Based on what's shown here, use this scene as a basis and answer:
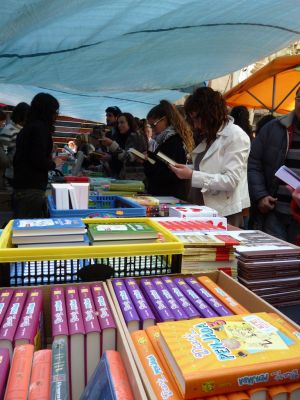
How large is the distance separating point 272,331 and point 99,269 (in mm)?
626

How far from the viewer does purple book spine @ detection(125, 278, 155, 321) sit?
3.29 feet

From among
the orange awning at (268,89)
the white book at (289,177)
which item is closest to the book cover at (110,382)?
the white book at (289,177)

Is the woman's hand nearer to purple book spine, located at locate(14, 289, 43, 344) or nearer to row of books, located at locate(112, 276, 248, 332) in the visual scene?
row of books, located at locate(112, 276, 248, 332)

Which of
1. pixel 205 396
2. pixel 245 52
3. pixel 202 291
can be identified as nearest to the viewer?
pixel 205 396

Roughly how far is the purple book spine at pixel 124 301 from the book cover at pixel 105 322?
38 mm

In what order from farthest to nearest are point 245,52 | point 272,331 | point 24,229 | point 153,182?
point 245,52 → point 153,182 → point 24,229 → point 272,331

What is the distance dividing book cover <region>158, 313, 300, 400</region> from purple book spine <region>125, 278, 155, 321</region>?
0.15 meters

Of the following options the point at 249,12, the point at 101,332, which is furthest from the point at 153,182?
the point at 101,332

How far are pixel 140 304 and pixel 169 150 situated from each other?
210 centimetres

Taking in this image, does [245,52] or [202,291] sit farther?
[245,52]

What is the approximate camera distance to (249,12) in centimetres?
309

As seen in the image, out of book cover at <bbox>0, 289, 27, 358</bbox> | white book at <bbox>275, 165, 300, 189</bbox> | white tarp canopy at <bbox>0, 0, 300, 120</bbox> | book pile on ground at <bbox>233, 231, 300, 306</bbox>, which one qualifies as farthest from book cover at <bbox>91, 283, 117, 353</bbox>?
white tarp canopy at <bbox>0, 0, 300, 120</bbox>

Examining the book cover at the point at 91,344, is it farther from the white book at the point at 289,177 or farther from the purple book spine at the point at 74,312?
the white book at the point at 289,177

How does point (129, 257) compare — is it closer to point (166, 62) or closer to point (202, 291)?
point (202, 291)
